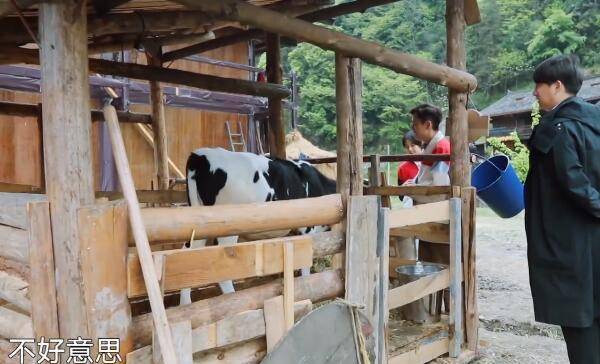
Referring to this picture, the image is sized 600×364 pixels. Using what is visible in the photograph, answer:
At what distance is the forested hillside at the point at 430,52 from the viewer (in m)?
33.4

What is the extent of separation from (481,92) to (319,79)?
14.4 metres

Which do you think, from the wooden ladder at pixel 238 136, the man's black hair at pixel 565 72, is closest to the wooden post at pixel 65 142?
the man's black hair at pixel 565 72

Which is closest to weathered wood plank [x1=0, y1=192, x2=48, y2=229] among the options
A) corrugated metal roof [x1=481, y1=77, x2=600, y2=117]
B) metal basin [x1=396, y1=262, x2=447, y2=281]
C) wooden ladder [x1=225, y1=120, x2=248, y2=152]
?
metal basin [x1=396, y1=262, x2=447, y2=281]

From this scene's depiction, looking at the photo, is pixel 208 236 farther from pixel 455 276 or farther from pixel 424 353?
pixel 455 276

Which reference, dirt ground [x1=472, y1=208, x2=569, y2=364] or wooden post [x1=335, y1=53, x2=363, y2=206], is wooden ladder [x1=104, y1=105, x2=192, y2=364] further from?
dirt ground [x1=472, y1=208, x2=569, y2=364]

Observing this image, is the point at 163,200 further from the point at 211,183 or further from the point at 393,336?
the point at 393,336

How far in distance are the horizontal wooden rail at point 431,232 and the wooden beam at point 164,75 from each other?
7.32ft

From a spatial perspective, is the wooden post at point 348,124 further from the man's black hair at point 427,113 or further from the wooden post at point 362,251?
the man's black hair at point 427,113

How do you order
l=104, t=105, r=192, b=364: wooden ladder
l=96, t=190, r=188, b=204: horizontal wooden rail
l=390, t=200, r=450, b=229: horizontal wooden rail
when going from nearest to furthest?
1. l=104, t=105, r=192, b=364: wooden ladder
2. l=390, t=200, r=450, b=229: horizontal wooden rail
3. l=96, t=190, r=188, b=204: horizontal wooden rail

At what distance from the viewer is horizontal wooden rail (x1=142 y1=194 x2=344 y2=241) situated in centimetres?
258

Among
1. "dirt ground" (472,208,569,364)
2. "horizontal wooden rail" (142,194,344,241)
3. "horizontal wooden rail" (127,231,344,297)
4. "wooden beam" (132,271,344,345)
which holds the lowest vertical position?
"dirt ground" (472,208,569,364)

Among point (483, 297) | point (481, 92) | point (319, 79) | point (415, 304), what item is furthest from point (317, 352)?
point (481, 92)

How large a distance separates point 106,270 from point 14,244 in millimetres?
581

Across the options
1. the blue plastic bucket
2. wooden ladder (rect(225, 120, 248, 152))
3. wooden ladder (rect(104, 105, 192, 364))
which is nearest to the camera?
wooden ladder (rect(104, 105, 192, 364))
